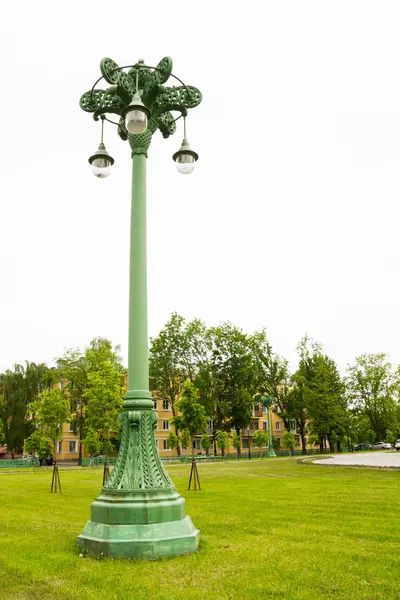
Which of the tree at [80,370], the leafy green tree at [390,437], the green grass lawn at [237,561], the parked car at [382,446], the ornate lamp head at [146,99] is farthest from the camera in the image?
the parked car at [382,446]

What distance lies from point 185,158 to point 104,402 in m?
39.6

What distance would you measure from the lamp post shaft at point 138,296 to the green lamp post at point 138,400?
15 millimetres

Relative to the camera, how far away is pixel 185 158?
8688 millimetres

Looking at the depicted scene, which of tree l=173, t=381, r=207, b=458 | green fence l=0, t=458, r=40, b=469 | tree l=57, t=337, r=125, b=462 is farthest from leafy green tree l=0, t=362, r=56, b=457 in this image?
tree l=173, t=381, r=207, b=458

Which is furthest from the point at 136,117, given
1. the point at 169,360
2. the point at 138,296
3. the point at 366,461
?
the point at 169,360

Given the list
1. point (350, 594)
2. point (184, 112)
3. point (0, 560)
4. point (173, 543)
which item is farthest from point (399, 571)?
point (184, 112)

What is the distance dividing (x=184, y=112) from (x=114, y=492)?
20.9 ft

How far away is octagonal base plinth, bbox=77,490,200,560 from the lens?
257 inches

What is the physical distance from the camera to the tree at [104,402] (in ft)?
149

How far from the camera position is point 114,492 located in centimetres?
699

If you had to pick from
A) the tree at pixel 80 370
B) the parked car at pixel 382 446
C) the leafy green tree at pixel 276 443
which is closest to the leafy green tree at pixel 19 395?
the tree at pixel 80 370

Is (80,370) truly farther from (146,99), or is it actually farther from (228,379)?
(146,99)

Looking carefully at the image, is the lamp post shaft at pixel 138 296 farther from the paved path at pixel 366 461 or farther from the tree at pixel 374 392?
the tree at pixel 374 392

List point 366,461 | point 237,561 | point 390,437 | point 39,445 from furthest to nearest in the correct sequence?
point 390,437 < point 39,445 < point 366,461 < point 237,561
